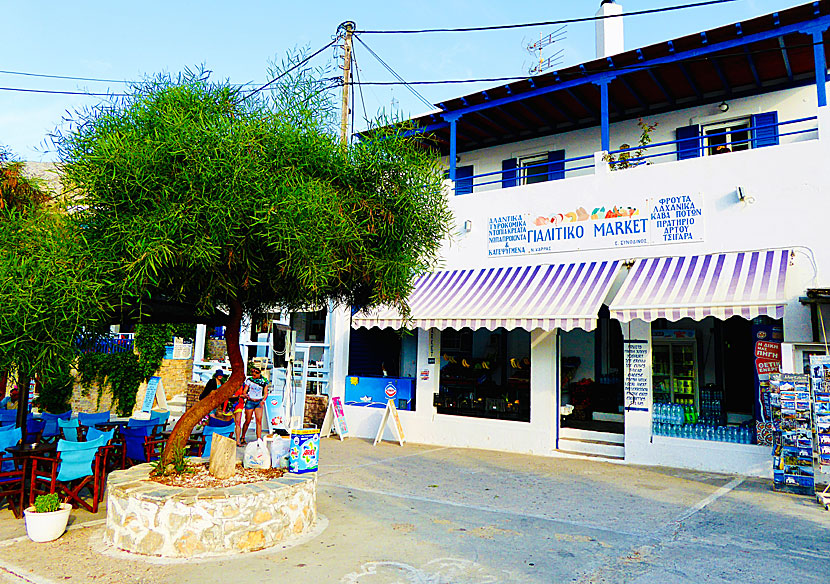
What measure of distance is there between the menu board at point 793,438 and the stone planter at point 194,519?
7.30 metres

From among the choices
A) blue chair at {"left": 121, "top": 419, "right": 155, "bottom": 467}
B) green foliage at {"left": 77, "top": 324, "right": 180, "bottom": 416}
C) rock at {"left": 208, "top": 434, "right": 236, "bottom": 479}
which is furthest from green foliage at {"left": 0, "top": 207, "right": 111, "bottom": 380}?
green foliage at {"left": 77, "top": 324, "right": 180, "bottom": 416}

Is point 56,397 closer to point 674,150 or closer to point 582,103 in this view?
point 582,103

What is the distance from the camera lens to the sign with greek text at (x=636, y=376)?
10844 millimetres

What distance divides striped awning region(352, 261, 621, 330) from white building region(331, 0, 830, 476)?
0.04 metres

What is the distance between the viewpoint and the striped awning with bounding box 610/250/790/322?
359 inches

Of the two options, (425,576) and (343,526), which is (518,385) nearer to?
(343,526)

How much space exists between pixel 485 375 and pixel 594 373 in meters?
2.74

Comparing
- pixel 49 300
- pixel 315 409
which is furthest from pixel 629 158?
pixel 49 300

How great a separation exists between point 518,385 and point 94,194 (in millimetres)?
10449

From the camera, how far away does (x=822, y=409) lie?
27.0 feet

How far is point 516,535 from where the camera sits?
642 cm

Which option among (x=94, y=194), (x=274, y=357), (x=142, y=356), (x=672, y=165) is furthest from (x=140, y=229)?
(x=142, y=356)

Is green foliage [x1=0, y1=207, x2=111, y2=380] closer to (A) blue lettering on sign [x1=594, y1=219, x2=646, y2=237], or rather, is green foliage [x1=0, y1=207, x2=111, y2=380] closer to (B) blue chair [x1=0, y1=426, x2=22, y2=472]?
(B) blue chair [x1=0, y1=426, x2=22, y2=472]

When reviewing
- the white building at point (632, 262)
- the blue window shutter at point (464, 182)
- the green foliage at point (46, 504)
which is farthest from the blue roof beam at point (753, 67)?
the green foliage at point (46, 504)
